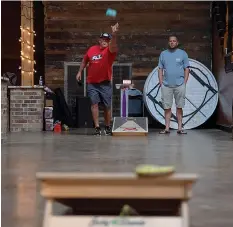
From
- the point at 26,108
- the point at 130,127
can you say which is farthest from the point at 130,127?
the point at 26,108

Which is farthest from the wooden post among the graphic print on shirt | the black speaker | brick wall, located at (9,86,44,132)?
the graphic print on shirt

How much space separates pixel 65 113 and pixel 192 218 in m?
7.93

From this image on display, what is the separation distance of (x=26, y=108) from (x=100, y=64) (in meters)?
2.17

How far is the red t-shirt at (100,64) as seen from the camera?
7230 mm

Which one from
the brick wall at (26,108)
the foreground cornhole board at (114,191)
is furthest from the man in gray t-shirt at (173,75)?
the foreground cornhole board at (114,191)

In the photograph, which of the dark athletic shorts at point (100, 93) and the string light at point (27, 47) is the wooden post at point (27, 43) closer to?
the string light at point (27, 47)

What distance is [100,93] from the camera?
728cm

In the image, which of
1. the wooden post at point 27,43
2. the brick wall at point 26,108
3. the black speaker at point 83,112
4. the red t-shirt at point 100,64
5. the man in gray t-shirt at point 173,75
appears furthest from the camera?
the black speaker at point 83,112

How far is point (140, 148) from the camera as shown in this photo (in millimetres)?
5227

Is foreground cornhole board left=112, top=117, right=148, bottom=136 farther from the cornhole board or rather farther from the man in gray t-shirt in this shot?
the man in gray t-shirt

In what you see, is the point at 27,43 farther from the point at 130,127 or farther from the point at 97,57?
the point at 130,127

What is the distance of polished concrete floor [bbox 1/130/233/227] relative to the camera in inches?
89.6

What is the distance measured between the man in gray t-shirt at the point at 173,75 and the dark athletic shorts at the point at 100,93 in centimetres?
94

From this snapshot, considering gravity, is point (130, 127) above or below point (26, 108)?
below
